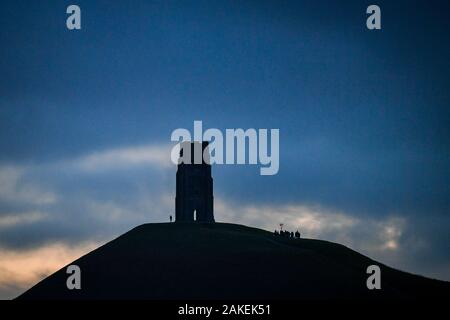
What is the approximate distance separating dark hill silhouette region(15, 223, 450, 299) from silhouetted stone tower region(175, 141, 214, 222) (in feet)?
39.2

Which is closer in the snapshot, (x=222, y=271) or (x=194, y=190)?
(x=222, y=271)

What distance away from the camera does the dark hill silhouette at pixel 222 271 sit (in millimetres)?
55791

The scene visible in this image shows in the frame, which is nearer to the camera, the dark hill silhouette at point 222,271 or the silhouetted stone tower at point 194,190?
the dark hill silhouette at point 222,271

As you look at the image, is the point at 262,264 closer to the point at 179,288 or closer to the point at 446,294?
the point at 179,288

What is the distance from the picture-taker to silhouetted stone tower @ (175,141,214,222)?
8794 cm

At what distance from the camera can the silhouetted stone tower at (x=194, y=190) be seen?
289ft

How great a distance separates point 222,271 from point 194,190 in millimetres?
30326

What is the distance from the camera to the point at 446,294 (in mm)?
61688

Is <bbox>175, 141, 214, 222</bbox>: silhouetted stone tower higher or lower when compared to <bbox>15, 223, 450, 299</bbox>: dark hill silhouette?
higher

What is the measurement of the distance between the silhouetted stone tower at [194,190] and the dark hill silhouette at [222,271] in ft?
39.2

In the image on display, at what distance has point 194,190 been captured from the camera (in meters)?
89.0

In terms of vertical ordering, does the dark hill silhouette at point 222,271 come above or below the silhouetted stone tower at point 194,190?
below

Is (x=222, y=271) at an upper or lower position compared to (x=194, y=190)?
lower
